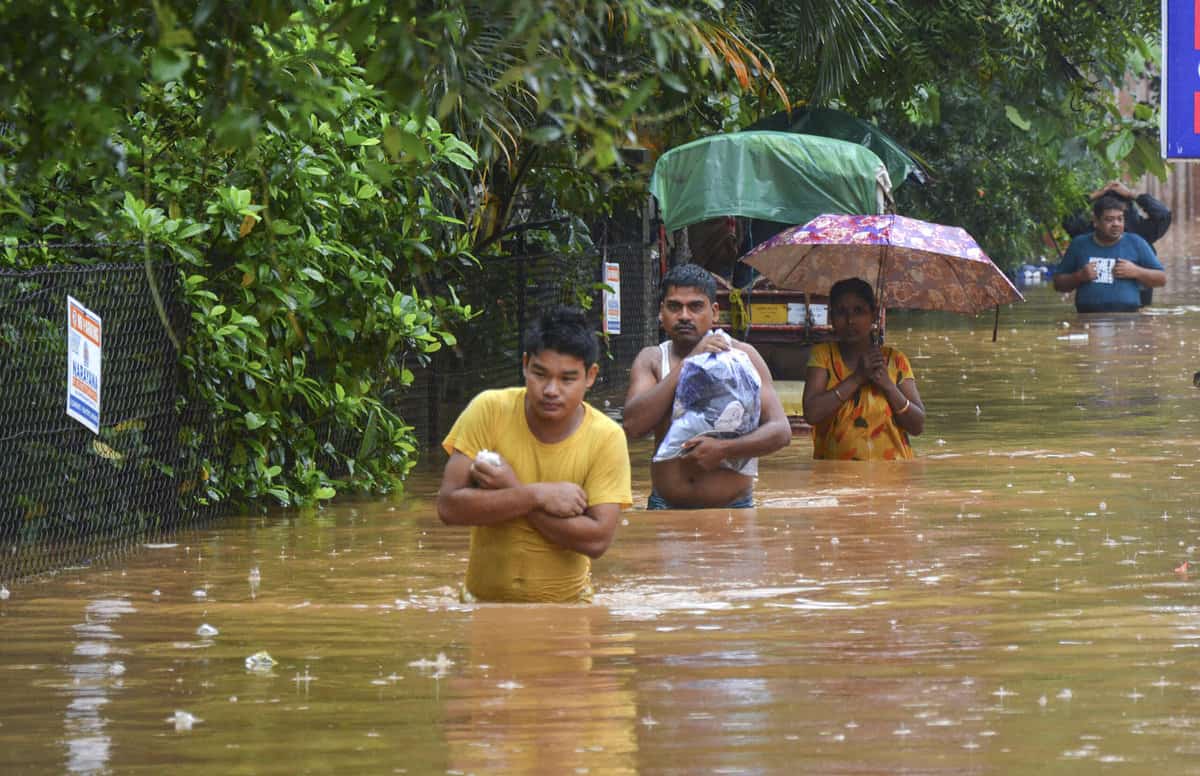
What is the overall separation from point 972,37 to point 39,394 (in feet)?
39.6

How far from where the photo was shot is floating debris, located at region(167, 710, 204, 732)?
6.57m

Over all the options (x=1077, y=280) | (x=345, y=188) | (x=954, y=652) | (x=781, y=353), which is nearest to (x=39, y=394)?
(x=345, y=188)

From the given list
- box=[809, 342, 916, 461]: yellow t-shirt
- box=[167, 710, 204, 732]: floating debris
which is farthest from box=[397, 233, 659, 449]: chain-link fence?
box=[167, 710, 204, 732]: floating debris

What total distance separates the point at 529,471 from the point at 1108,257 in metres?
20.1

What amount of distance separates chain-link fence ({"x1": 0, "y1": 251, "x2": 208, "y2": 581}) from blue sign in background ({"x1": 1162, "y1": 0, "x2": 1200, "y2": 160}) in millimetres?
6708

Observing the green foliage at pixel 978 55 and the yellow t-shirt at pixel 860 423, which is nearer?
the yellow t-shirt at pixel 860 423

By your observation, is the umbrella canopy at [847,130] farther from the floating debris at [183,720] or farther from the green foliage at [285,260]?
the floating debris at [183,720]

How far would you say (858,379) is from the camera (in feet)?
42.7

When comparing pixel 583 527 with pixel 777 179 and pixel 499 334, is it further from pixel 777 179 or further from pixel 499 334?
pixel 499 334

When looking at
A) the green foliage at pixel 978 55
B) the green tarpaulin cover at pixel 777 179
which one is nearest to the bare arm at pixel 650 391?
the green tarpaulin cover at pixel 777 179

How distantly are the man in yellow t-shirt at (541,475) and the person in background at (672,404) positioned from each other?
2.55 metres

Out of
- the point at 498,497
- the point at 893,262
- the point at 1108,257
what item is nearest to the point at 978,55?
the point at 893,262

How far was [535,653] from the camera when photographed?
761cm

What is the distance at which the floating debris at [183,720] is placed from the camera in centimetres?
657
